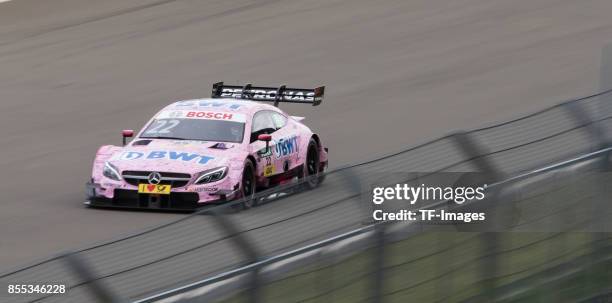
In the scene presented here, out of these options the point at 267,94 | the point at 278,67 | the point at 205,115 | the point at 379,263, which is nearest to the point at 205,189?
the point at 205,115

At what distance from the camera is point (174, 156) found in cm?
1445

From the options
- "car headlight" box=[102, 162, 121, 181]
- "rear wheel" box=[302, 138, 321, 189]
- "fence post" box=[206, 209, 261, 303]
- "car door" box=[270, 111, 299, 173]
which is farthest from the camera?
"rear wheel" box=[302, 138, 321, 189]

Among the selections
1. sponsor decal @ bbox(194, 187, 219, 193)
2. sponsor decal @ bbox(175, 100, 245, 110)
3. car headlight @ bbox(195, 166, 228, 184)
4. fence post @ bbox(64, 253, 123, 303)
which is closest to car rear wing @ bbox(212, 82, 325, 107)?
sponsor decal @ bbox(175, 100, 245, 110)

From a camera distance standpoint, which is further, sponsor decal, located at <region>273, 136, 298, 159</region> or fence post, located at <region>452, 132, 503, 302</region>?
sponsor decal, located at <region>273, 136, 298, 159</region>

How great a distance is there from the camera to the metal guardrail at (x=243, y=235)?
560 cm

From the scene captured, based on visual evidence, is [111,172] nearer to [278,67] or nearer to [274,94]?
[274,94]

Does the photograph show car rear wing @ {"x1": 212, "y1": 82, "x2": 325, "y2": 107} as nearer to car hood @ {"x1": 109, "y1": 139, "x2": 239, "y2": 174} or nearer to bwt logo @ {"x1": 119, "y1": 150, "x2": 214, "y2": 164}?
car hood @ {"x1": 109, "y1": 139, "x2": 239, "y2": 174}

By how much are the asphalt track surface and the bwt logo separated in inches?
26.1

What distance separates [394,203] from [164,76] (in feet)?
60.9

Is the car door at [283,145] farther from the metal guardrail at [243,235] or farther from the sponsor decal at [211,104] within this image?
the metal guardrail at [243,235]

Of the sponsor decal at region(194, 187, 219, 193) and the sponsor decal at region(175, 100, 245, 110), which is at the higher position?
the sponsor decal at region(175, 100, 245, 110)

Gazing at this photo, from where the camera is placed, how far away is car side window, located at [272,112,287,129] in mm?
16109

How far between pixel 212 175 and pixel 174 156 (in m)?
0.49

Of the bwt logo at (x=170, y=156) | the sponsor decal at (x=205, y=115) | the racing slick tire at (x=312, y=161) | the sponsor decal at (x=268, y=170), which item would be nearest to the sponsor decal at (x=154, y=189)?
the bwt logo at (x=170, y=156)
